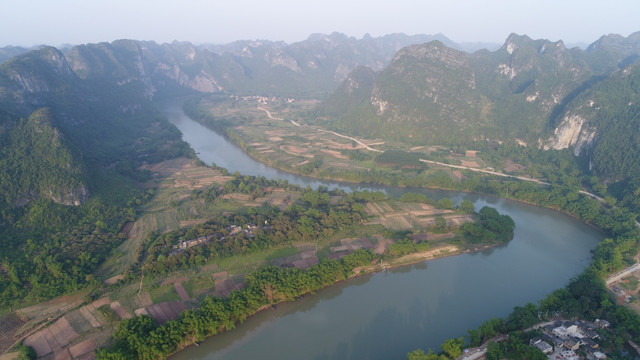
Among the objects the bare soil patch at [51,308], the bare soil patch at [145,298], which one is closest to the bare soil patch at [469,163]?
the bare soil patch at [145,298]

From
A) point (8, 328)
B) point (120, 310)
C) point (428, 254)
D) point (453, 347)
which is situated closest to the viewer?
point (453, 347)

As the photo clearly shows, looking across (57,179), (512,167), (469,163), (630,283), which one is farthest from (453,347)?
(512,167)

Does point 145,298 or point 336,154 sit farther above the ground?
point 336,154

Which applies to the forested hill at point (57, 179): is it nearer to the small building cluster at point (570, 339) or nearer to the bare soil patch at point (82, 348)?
the bare soil patch at point (82, 348)

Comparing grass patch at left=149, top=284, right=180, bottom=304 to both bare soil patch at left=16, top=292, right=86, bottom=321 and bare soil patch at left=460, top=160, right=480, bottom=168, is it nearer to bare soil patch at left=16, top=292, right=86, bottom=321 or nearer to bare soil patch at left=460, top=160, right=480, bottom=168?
bare soil patch at left=16, top=292, right=86, bottom=321

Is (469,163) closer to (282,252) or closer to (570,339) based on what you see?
(282,252)

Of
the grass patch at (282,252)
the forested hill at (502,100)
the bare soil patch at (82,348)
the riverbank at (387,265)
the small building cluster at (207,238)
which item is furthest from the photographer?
the forested hill at (502,100)
